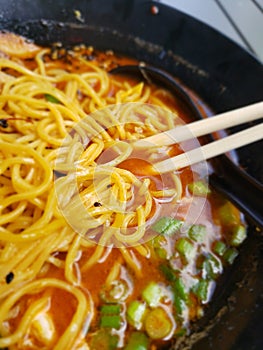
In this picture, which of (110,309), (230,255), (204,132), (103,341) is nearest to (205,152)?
(204,132)

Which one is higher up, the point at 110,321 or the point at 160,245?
the point at 160,245

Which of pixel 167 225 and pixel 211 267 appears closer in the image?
pixel 167 225

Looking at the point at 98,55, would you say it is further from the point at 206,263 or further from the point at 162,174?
the point at 206,263

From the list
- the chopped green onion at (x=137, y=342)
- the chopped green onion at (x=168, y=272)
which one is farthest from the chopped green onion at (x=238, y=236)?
the chopped green onion at (x=137, y=342)

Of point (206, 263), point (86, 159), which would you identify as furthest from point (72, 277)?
point (206, 263)

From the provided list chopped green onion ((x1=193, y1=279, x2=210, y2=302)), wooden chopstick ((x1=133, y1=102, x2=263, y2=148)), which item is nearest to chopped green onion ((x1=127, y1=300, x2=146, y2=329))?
chopped green onion ((x1=193, y1=279, x2=210, y2=302))

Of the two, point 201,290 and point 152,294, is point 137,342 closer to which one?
point 152,294
